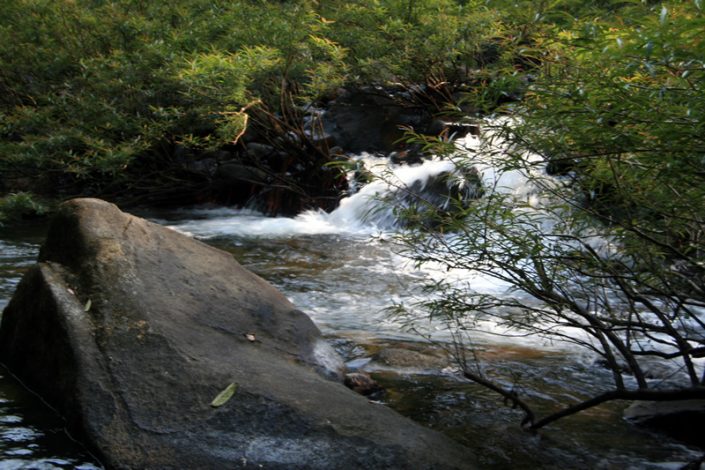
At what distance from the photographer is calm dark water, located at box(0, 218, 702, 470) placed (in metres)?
3.51

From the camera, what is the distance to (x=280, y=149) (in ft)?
42.1

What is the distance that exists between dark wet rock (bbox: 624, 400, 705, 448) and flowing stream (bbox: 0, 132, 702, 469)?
8 centimetres

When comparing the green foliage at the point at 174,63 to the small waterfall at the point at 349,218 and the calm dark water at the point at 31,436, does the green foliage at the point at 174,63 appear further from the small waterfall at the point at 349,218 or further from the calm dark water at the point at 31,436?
the calm dark water at the point at 31,436

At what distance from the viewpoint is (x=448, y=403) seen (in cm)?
451

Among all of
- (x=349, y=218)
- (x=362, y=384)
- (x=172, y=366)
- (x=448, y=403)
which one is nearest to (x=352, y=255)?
(x=349, y=218)

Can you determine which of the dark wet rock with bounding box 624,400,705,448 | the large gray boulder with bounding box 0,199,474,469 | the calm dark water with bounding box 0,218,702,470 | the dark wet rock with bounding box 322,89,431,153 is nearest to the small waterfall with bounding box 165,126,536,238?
the dark wet rock with bounding box 322,89,431,153

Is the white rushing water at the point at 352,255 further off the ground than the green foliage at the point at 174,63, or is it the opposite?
the green foliage at the point at 174,63

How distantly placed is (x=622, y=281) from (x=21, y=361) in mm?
3391

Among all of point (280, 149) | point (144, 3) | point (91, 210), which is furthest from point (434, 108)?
point (91, 210)

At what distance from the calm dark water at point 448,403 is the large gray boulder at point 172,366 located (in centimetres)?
17

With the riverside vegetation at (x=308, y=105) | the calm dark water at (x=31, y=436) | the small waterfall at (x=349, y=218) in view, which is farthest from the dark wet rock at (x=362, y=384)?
the small waterfall at (x=349, y=218)

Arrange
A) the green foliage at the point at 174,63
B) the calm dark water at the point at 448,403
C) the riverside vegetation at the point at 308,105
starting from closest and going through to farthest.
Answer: the riverside vegetation at the point at 308,105 < the calm dark water at the point at 448,403 < the green foliage at the point at 174,63

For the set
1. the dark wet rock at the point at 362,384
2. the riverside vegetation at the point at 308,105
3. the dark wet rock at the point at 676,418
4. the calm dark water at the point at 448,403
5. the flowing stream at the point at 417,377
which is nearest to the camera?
the riverside vegetation at the point at 308,105

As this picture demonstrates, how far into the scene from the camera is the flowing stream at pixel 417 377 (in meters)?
3.66
